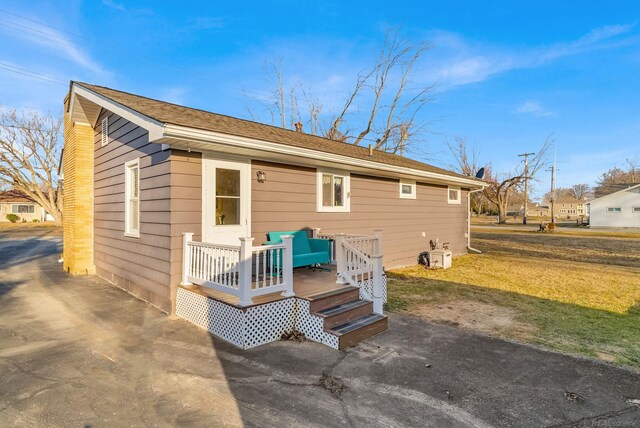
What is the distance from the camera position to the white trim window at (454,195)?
42.0 feet

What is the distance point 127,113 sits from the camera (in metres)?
5.44

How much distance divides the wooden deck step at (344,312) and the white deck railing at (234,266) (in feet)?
2.00

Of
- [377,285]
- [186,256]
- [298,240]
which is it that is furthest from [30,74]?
[377,285]

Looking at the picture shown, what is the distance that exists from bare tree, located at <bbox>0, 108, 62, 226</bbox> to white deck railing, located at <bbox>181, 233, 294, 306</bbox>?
34.9 m

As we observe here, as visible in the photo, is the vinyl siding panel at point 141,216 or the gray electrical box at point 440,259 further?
the gray electrical box at point 440,259

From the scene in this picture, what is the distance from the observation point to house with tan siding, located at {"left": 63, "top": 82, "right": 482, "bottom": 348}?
15.0 ft

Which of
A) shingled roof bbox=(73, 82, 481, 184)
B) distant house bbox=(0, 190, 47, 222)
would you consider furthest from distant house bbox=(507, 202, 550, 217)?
distant house bbox=(0, 190, 47, 222)

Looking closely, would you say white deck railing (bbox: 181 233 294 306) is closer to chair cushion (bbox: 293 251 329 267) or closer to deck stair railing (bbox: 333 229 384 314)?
deck stair railing (bbox: 333 229 384 314)

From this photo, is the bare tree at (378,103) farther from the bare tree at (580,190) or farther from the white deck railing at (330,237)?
the bare tree at (580,190)

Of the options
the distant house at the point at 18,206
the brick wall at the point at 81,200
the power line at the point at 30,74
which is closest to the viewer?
the brick wall at the point at 81,200

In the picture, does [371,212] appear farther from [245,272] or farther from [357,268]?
[245,272]

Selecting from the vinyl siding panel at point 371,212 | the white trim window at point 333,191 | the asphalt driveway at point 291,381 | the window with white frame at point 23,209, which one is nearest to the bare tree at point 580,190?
the vinyl siding panel at point 371,212

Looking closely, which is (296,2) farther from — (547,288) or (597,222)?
(597,222)

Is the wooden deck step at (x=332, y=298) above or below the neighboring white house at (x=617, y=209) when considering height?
below
